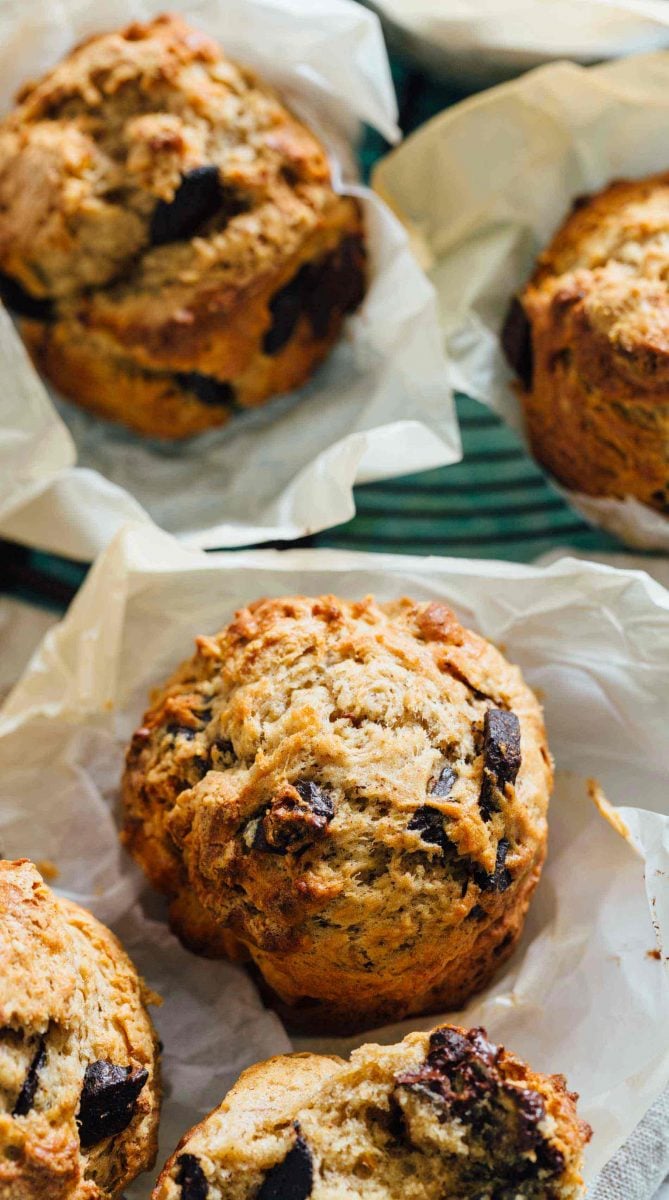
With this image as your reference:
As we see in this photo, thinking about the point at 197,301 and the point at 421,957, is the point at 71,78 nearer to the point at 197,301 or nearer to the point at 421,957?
the point at 197,301

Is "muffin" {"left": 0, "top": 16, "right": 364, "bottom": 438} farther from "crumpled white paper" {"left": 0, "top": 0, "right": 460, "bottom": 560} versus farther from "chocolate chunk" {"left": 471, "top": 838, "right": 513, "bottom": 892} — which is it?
"chocolate chunk" {"left": 471, "top": 838, "right": 513, "bottom": 892}

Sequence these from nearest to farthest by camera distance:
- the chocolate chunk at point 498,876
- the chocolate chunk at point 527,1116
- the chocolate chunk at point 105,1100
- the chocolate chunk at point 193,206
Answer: the chocolate chunk at point 527,1116, the chocolate chunk at point 105,1100, the chocolate chunk at point 498,876, the chocolate chunk at point 193,206

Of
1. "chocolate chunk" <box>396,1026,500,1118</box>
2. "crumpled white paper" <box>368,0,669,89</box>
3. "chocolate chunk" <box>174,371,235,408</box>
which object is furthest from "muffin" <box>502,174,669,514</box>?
"chocolate chunk" <box>396,1026,500,1118</box>

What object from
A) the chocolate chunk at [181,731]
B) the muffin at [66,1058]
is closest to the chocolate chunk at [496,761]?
the chocolate chunk at [181,731]

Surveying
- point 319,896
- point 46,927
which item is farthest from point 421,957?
point 46,927

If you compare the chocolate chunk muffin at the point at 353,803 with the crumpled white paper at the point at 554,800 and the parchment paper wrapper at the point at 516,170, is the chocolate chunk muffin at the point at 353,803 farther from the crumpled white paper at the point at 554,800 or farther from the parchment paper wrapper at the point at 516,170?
the parchment paper wrapper at the point at 516,170

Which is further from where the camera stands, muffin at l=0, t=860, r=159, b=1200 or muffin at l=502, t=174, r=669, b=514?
muffin at l=502, t=174, r=669, b=514

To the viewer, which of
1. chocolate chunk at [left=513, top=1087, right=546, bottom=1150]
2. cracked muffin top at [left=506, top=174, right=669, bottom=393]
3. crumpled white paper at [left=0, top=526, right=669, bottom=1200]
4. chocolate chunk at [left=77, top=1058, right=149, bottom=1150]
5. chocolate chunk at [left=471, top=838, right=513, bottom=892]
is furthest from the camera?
cracked muffin top at [left=506, top=174, right=669, bottom=393]
